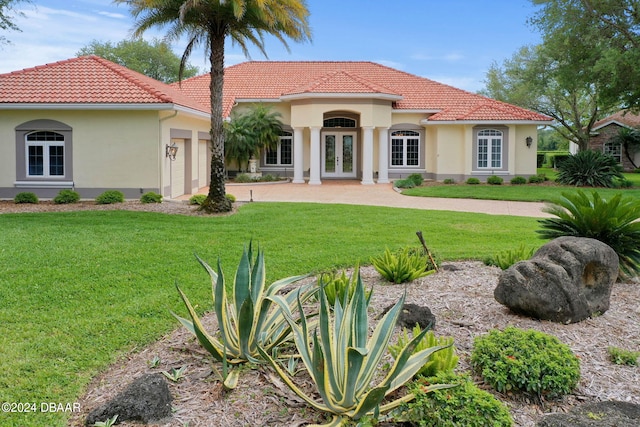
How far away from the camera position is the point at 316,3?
60.1 feet

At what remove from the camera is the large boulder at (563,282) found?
574 cm

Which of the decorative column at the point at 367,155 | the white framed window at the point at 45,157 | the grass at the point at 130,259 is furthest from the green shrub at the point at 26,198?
the decorative column at the point at 367,155

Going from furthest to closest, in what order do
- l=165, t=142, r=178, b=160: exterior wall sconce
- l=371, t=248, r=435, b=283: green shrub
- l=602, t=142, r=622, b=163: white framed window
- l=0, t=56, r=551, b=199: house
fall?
l=602, t=142, r=622, b=163: white framed window → l=165, t=142, r=178, b=160: exterior wall sconce → l=0, t=56, r=551, b=199: house → l=371, t=248, r=435, b=283: green shrub

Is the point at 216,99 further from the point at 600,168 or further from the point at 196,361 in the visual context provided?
the point at 600,168

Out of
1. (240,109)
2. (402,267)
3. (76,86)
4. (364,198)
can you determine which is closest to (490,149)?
(364,198)

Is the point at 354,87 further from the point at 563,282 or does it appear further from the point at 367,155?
the point at 563,282

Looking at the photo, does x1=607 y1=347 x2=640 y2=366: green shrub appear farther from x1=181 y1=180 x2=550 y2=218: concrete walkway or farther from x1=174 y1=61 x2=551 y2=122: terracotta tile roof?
x1=174 y1=61 x2=551 y2=122: terracotta tile roof

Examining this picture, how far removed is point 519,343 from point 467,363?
0.52 meters

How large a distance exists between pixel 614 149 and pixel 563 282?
151ft

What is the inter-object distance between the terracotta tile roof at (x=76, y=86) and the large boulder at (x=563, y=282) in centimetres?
1525

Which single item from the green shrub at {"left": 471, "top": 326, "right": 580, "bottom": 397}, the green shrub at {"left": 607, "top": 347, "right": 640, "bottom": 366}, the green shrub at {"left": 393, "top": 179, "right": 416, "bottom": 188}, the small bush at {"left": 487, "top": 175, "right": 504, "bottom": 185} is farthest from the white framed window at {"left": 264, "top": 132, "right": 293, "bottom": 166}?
the green shrub at {"left": 471, "top": 326, "right": 580, "bottom": 397}

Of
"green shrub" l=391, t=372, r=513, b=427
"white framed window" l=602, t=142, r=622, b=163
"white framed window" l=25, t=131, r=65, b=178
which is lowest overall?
"green shrub" l=391, t=372, r=513, b=427

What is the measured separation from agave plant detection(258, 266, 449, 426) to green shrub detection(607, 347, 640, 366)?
2.08 metres

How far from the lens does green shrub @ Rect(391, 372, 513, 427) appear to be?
386cm
